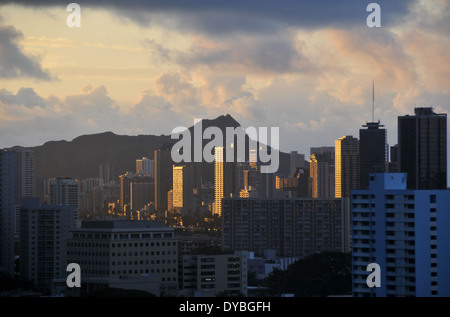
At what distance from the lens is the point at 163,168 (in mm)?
78062

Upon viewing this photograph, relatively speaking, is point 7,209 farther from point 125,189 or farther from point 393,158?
point 125,189

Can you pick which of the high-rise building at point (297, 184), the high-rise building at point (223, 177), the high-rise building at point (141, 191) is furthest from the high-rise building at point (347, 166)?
the high-rise building at point (141, 191)

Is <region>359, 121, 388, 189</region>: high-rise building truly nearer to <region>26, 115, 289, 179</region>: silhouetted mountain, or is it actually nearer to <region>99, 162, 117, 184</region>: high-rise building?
<region>26, 115, 289, 179</region>: silhouetted mountain

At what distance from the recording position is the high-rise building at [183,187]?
7488 centimetres

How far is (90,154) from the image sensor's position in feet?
250

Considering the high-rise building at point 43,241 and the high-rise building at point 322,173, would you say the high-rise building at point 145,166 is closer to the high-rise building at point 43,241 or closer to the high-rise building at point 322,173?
the high-rise building at point 322,173

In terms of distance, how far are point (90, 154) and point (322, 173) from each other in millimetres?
24252

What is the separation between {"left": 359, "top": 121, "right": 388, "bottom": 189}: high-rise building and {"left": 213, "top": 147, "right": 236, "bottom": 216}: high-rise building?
795 inches

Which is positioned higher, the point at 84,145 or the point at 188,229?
the point at 84,145

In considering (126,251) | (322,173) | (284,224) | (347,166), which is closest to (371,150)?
(347,166)

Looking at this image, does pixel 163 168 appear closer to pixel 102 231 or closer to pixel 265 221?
pixel 265 221

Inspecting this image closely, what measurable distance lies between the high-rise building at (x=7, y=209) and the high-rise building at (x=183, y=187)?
26435 millimetres
